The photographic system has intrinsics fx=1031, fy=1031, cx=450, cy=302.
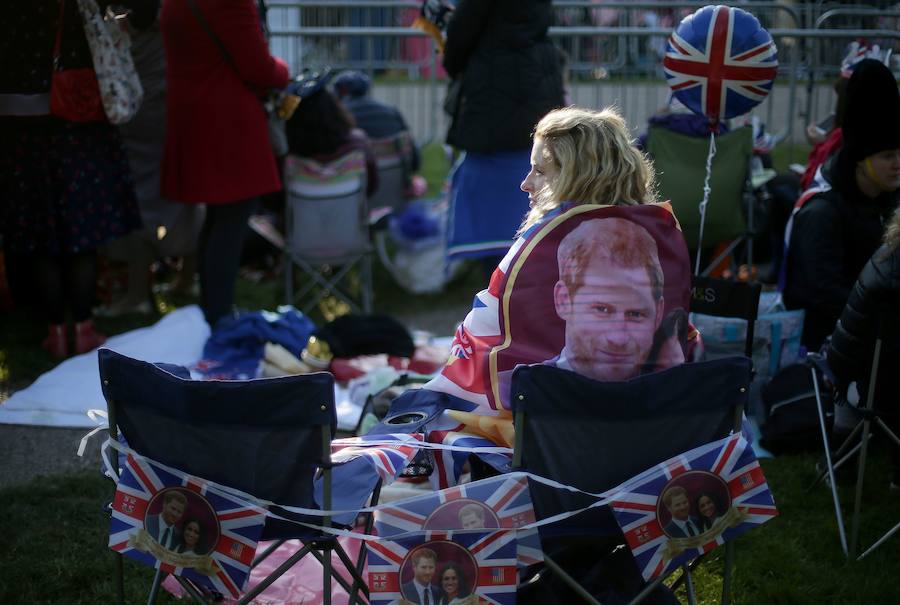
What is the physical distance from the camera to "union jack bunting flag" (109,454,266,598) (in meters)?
2.40

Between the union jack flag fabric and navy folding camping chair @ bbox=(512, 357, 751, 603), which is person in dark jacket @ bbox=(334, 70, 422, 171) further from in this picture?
navy folding camping chair @ bbox=(512, 357, 751, 603)

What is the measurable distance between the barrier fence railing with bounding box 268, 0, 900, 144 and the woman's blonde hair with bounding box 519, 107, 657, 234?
10.5ft

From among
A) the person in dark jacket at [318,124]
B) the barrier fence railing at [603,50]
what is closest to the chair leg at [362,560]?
the person in dark jacket at [318,124]

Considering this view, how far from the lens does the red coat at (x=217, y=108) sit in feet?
15.3

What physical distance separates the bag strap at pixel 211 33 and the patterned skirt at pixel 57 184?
26.1 inches

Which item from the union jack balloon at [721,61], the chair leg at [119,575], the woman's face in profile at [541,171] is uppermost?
the union jack balloon at [721,61]

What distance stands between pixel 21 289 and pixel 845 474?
14.1ft

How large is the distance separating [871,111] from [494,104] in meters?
1.76

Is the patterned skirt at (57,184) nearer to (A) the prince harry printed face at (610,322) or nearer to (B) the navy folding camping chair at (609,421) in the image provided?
(A) the prince harry printed face at (610,322)

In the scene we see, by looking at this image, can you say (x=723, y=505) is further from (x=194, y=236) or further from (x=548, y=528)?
(x=194, y=236)

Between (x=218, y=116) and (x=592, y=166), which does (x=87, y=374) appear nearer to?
(x=218, y=116)

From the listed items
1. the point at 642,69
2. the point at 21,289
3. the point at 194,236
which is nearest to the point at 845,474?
the point at 194,236

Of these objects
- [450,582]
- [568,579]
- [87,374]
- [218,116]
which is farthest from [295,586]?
[218,116]

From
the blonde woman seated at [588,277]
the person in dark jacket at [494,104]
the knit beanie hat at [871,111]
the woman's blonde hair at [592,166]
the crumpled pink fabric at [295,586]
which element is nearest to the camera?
the blonde woman seated at [588,277]
